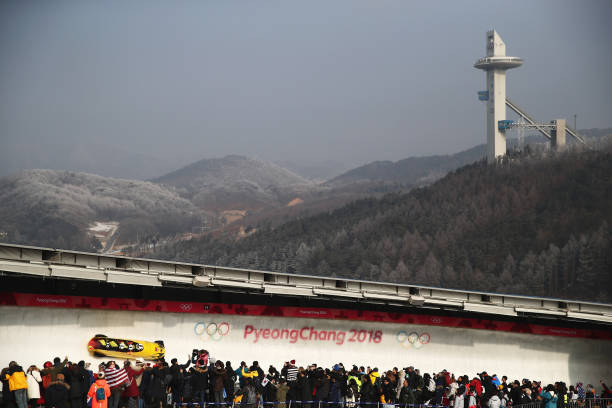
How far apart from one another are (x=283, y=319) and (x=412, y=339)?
19.7 feet

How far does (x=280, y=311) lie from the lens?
116 feet

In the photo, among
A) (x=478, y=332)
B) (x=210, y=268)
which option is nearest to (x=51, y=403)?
(x=210, y=268)

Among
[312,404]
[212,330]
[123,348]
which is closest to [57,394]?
[123,348]

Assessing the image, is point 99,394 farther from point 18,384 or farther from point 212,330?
point 212,330

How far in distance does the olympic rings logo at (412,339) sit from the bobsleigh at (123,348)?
35.8 feet

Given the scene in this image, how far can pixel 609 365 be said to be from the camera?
A: 1599 inches

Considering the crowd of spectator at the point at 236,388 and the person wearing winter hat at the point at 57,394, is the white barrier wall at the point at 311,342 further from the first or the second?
the person wearing winter hat at the point at 57,394

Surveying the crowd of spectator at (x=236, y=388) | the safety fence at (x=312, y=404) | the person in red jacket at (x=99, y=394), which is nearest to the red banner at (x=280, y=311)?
the crowd of spectator at (x=236, y=388)

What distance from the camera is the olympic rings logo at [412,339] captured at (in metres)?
37.4

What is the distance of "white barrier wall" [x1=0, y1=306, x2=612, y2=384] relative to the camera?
30078 mm

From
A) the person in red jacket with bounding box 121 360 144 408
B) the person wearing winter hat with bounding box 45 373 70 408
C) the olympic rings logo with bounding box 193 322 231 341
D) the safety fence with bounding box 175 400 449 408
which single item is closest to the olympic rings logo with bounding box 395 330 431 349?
the safety fence with bounding box 175 400 449 408

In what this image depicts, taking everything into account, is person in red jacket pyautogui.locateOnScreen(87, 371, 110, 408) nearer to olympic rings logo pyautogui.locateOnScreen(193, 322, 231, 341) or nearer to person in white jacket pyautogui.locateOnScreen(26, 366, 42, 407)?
person in white jacket pyautogui.locateOnScreen(26, 366, 42, 407)

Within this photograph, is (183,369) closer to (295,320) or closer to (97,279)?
(97,279)

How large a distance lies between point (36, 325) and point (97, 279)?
271 centimetres
